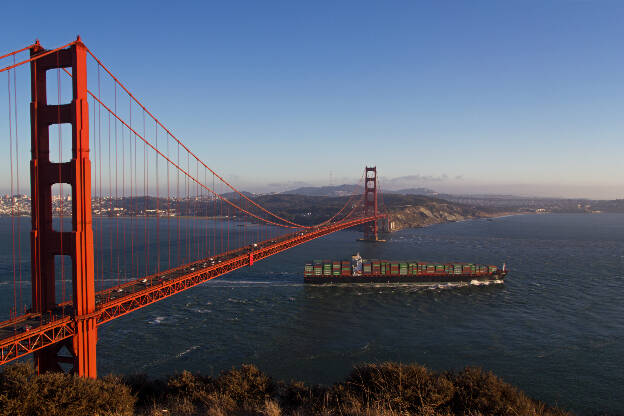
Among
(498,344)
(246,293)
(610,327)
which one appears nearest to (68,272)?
(246,293)

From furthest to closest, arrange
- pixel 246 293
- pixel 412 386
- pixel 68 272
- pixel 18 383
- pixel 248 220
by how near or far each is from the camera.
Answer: pixel 248 220 < pixel 68 272 < pixel 246 293 < pixel 412 386 < pixel 18 383

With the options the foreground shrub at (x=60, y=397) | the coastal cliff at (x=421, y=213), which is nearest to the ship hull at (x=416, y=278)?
the foreground shrub at (x=60, y=397)

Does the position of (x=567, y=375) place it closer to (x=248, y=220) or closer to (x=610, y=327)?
(x=610, y=327)

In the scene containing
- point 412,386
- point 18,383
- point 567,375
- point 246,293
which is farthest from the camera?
point 246,293

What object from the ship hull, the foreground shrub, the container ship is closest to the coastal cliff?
the container ship

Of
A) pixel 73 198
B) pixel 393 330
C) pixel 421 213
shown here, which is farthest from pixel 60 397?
pixel 421 213

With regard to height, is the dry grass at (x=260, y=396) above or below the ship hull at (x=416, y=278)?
above

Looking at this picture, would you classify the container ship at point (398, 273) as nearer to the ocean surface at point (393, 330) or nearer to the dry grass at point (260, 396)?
the ocean surface at point (393, 330)

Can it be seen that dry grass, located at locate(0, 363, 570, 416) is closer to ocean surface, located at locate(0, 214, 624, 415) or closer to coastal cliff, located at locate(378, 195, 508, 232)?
ocean surface, located at locate(0, 214, 624, 415)
